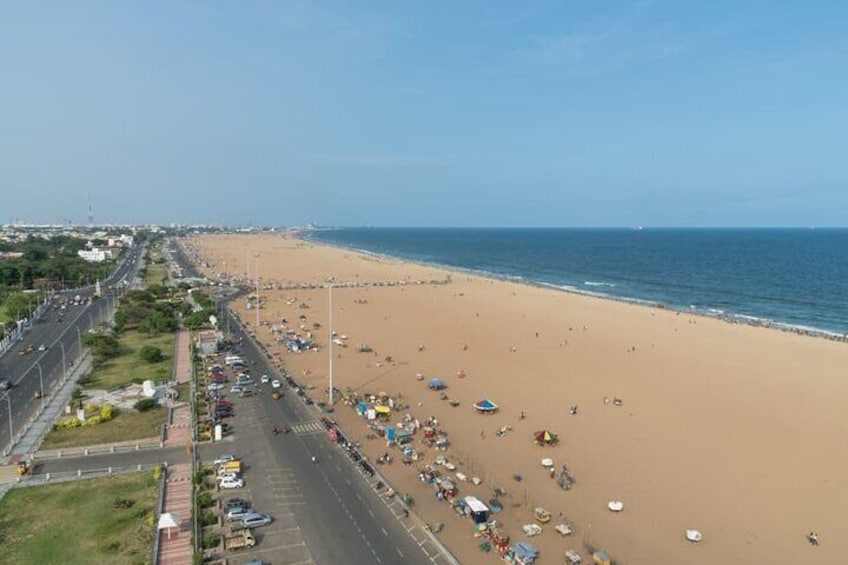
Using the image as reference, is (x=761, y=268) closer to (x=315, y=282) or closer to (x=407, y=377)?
(x=315, y=282)

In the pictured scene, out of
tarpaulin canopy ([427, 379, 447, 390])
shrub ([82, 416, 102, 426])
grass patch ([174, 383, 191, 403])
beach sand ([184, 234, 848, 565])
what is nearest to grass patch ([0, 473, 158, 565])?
shrub ([82, 416, 102, 426])

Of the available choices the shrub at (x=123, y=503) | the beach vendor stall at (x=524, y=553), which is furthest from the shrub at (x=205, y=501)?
the beach vendor stall at (x=524, y=553)

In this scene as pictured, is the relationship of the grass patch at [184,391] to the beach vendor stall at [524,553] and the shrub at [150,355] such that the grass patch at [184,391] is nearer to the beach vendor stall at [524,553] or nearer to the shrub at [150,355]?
the shrub at [150,355]

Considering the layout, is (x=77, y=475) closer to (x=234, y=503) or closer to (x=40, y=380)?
(x=234, y=503)

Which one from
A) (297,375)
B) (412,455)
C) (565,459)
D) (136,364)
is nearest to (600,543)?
(565,459)

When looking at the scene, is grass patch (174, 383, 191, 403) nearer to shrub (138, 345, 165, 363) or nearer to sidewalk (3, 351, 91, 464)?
sidewalk (3, 351, 91, 464)

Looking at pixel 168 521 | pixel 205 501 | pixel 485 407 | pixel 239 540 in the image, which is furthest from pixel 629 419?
pixel 168 521
